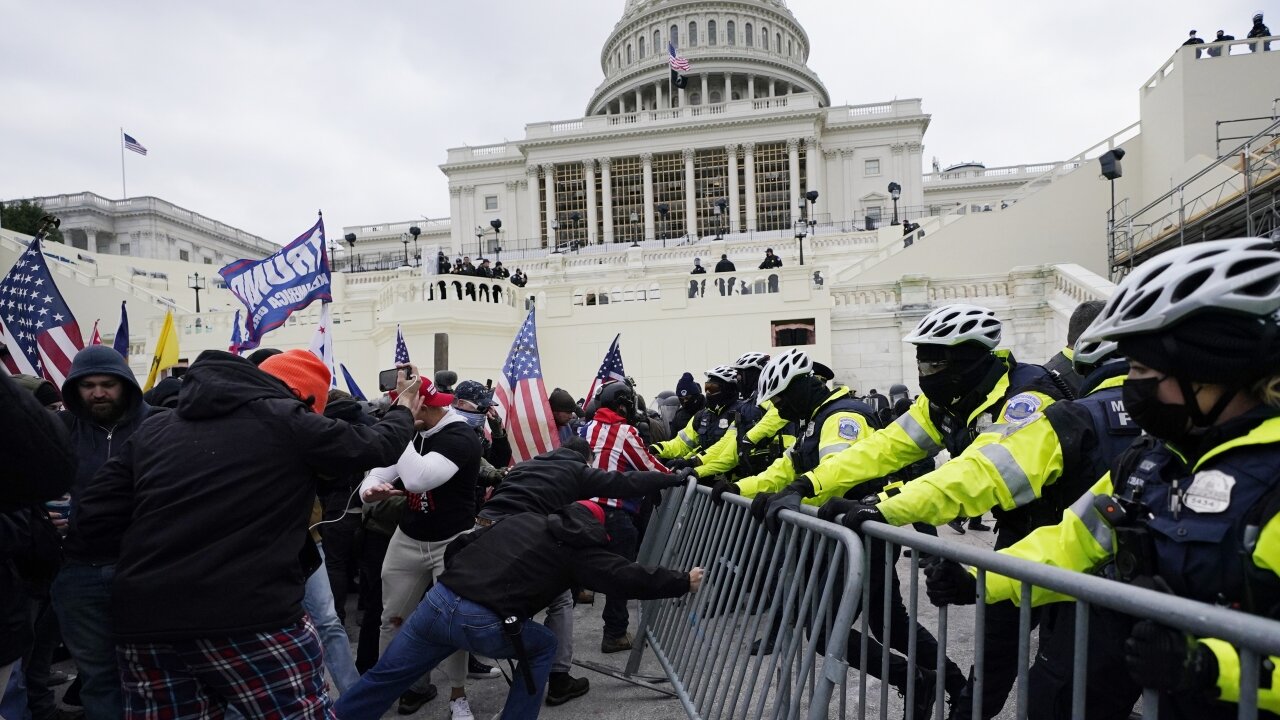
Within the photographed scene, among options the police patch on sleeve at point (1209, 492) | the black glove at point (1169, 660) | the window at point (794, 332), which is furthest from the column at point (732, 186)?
the black glove at point (1169, 660)

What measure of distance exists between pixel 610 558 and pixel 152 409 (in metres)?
2.51

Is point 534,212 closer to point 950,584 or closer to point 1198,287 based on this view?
point 950,584

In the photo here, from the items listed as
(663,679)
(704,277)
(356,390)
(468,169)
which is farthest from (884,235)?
(468,169)

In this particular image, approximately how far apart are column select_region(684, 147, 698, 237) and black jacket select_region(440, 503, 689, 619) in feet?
181

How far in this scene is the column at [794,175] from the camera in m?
56.5

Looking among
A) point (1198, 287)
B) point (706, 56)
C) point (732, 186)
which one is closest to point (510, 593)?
point (1198, 287)

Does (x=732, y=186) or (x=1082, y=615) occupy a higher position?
(x=732, y=186)

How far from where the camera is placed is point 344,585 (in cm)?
538

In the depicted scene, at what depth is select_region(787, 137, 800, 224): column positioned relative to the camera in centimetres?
5650

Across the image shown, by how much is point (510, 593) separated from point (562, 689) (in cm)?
146

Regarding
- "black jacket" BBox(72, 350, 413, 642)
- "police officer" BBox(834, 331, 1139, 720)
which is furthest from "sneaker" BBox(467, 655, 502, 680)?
"police officer" BBox(834, 331, 1139, 720)

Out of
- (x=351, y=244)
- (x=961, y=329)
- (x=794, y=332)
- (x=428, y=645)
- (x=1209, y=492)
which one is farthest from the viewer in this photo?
(x=351, y=244)

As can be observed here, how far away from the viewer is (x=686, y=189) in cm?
5831

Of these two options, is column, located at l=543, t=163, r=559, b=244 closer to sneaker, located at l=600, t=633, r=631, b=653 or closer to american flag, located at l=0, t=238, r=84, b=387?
american flag, located at l=0, t=238, r=84, b=387
